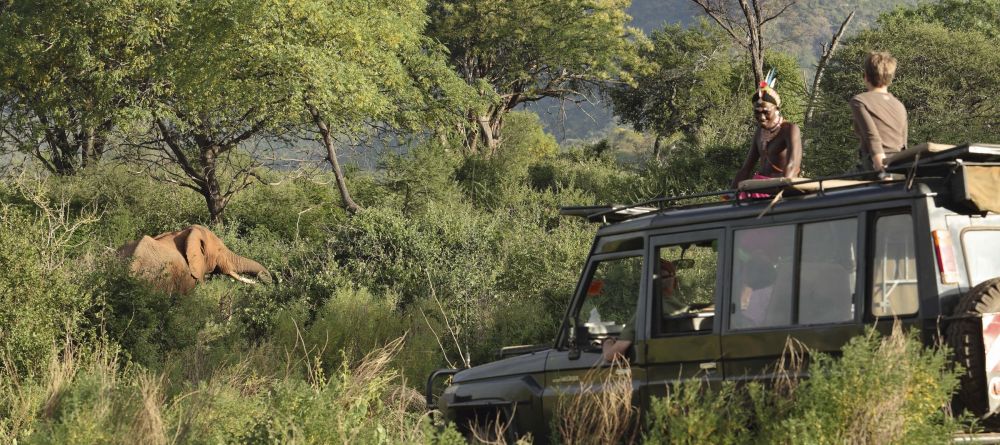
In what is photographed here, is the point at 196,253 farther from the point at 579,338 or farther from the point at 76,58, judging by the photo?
the point at 579,338

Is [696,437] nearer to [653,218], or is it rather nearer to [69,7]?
[653,218]

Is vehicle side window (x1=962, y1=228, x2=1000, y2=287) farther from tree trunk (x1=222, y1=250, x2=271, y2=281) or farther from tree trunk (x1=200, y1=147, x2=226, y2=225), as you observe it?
tree trunk (x1=200, y1=147, x2=226, y2=225)

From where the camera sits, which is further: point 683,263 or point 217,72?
point 217,72

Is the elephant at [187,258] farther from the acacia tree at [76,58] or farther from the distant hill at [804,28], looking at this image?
the distant hill at [804,28]

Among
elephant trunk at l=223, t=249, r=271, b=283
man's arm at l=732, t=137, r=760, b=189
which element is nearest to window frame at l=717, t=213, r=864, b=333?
man's arm at l=732, t=137, r=760, b=189

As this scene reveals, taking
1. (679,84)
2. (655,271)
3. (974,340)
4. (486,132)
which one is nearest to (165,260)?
(655,271)

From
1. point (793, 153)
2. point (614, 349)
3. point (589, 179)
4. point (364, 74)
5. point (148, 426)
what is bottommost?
point (148, 426)

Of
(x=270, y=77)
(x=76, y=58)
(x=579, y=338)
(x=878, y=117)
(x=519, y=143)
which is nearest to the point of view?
(x=878, y=117)

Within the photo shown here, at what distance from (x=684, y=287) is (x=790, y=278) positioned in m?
0.95

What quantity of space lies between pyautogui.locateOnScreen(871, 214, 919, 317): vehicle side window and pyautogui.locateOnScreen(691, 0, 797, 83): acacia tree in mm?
26636

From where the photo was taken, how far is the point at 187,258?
24766 millimetres

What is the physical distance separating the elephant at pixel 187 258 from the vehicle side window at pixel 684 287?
15387 mm

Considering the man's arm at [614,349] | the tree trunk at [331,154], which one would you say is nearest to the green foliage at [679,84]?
the tree trunk at [331,154]

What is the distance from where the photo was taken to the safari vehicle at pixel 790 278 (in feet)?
21.6
